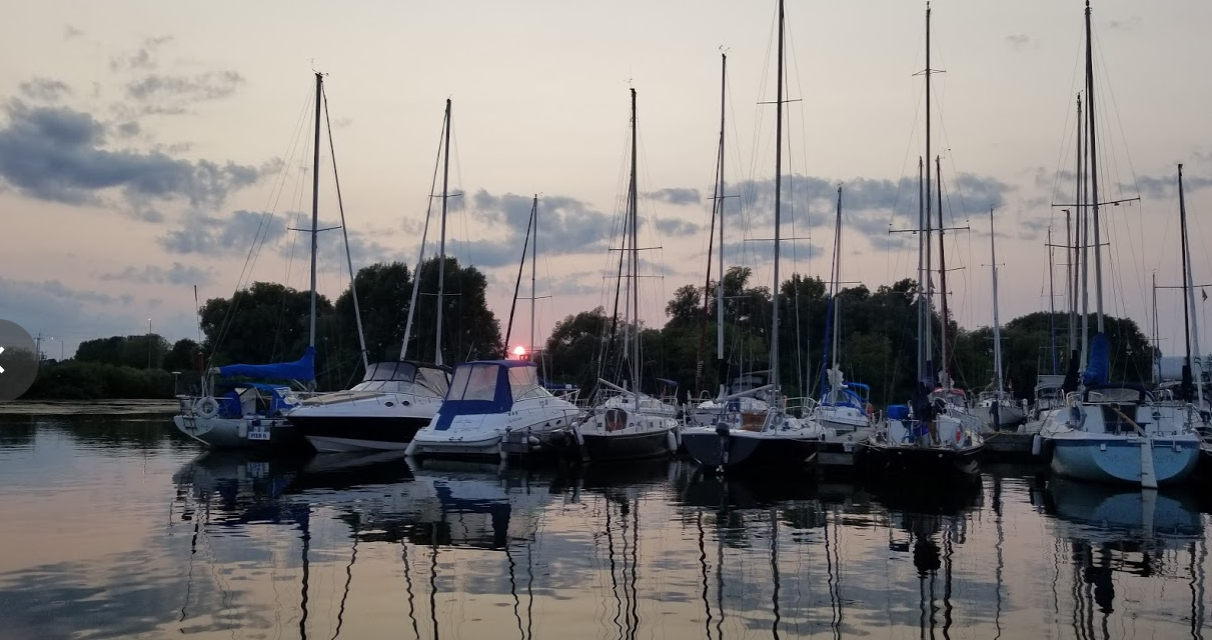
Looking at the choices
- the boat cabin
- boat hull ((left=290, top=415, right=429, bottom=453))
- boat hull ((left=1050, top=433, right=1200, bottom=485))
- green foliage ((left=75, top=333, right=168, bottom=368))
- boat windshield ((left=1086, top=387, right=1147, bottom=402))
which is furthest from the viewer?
green foliage ((left=75, top=333, right=168, bottom=368))

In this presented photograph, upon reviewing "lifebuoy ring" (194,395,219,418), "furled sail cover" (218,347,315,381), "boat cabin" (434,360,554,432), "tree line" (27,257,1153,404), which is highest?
"tree line" (27,257,1153,404)

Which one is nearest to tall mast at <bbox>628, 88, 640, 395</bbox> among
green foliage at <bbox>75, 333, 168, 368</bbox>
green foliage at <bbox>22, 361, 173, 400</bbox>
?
green foliage at <bbox>22, 361, 173, 400</bbox>

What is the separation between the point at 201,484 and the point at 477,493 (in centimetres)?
772

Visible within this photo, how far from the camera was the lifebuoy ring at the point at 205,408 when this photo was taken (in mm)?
40875

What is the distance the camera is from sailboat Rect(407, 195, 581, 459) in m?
34.9

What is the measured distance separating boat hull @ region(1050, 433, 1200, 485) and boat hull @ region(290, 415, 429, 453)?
A: 67.7ft

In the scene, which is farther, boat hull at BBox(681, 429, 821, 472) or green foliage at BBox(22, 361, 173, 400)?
green foliage at BBox(22, 361, 173, 400)

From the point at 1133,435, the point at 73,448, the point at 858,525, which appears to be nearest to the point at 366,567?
the point at 858,525

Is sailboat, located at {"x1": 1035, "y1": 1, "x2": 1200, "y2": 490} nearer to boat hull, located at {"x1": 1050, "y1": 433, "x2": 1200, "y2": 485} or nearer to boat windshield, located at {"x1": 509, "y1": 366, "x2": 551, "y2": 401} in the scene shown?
boat hull, located at {"x1": 1050, "y1": 433, "x2": 1200, "y2": 485}

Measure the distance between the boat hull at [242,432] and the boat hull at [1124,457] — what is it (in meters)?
24.8

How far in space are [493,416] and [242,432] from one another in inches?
414

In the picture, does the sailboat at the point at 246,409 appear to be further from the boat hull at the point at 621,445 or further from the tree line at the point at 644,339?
the tree line at the point at 644,339

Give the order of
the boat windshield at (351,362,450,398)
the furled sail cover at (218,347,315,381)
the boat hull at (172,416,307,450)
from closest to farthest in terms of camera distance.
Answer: the boat hull at (172,416,307,450), the boat windshield at (351,362,450,398), the furled sail cover at (218,347,315,381)

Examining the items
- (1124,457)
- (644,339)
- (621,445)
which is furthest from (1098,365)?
(644,339)
